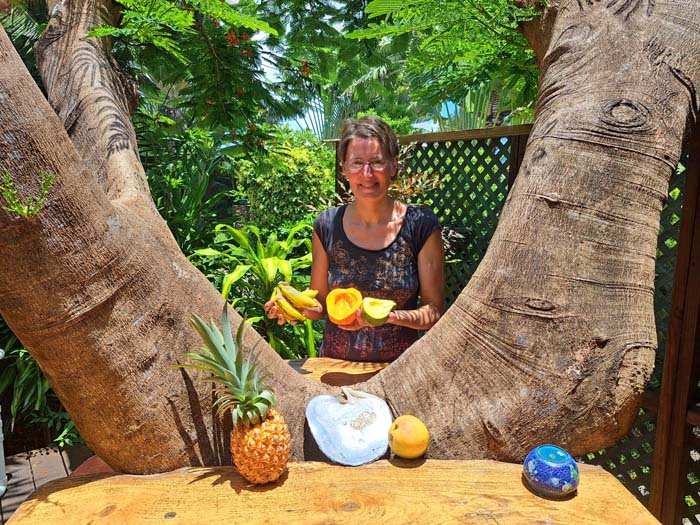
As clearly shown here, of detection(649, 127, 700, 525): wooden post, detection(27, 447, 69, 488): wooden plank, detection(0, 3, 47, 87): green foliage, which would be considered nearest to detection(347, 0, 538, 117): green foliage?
detection(649, 127, 700, 525): wooden post

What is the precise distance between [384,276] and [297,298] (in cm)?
46

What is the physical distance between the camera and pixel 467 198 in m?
3.84

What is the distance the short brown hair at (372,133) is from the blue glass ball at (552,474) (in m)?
1.56

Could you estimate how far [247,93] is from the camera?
2.95m

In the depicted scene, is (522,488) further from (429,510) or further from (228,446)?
(228,446)

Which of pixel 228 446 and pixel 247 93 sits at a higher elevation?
pixel 247 93

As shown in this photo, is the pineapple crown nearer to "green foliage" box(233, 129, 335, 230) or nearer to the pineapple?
the pineapple

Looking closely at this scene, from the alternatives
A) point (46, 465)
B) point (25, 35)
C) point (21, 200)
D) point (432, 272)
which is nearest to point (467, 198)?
point (432, 272)

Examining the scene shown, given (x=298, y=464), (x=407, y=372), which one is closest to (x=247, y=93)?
(x=407, y=372)

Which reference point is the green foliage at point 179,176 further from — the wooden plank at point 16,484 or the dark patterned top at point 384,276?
the dark patterned top at point 384,276

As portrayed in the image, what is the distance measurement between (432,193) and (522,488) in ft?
9.78

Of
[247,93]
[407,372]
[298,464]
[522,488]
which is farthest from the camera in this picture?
[247,93]

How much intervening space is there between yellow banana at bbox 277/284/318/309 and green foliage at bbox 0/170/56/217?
1254mm

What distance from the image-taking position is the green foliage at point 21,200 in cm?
123
